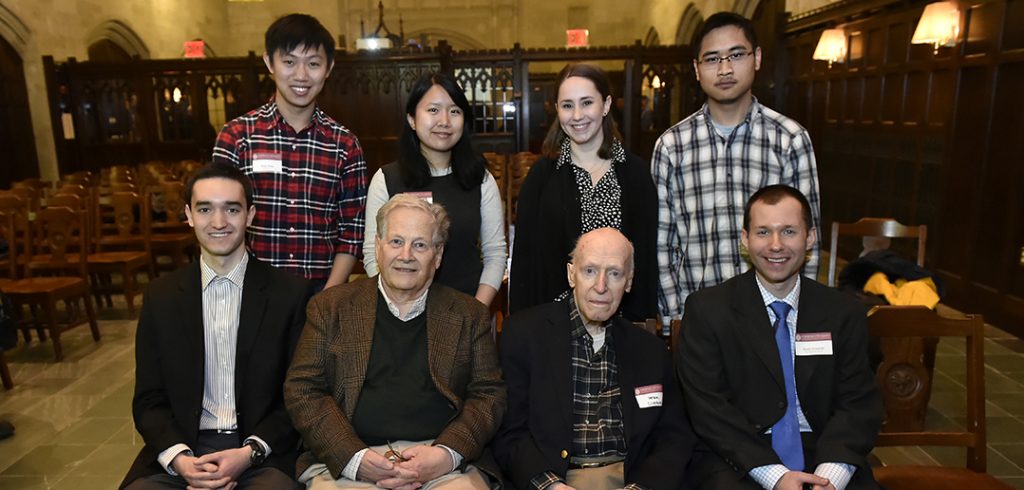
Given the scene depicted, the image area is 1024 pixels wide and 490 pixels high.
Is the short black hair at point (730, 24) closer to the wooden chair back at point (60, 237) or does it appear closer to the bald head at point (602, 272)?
the bald head at point (602, 272)

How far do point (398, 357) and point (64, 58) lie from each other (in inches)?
462

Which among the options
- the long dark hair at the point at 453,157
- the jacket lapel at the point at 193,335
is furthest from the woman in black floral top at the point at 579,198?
the jacket lapel at the point at 193,335

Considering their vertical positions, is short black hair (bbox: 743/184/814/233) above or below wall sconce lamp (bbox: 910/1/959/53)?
below

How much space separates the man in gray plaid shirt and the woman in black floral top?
0.10 metres

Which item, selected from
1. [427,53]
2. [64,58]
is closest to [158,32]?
[64,58]

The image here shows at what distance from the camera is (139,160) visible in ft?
35.7

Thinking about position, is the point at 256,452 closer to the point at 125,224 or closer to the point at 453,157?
the point at 453,157

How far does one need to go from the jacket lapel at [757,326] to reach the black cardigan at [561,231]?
1.55ft

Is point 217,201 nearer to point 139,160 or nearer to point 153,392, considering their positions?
point 153,392

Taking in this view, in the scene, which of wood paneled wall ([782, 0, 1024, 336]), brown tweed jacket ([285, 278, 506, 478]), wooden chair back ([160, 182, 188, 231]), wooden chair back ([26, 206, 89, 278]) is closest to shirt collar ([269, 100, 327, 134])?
brown tweed jacket ([285, 278, 506, 478])

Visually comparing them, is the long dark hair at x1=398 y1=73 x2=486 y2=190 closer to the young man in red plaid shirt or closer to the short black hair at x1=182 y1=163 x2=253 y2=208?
the young man in red plaid shirt

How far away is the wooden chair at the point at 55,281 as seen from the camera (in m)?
4.34

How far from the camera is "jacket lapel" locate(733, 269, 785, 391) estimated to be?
5.79 ft

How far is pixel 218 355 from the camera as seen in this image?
1933 millimetres
